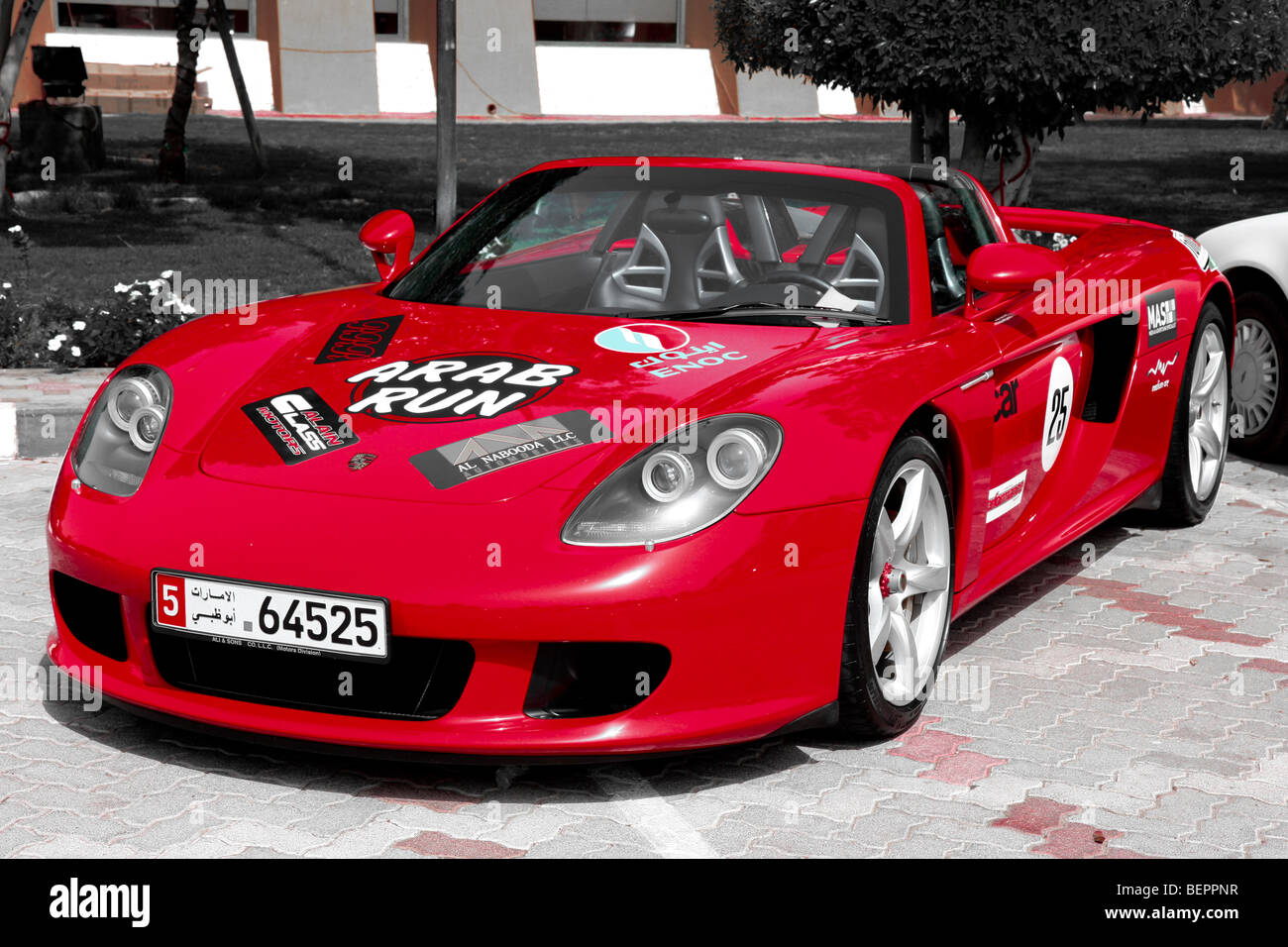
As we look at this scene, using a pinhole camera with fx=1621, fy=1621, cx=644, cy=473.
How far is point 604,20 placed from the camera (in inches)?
1235

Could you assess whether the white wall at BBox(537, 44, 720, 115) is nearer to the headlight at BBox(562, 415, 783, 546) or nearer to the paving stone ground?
the paving stone ground

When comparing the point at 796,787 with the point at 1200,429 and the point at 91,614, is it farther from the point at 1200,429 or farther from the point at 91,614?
the point at 1200,429

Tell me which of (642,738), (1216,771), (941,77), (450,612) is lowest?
(1216,771)

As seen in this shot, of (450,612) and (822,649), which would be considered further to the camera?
(822,649)

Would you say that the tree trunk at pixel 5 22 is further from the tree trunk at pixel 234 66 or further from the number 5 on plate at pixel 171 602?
the number 5 on plate at pixel 171 602

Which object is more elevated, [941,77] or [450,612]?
[941,77]

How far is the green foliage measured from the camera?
8.93m

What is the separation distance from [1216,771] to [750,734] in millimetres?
1161

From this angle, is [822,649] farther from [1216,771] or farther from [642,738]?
[1216,771]

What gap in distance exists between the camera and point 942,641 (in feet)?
13.0

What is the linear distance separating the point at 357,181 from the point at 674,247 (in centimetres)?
1254

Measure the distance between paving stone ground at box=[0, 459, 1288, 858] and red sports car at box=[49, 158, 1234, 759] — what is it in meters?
0.17

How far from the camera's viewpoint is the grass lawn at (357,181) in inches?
447
